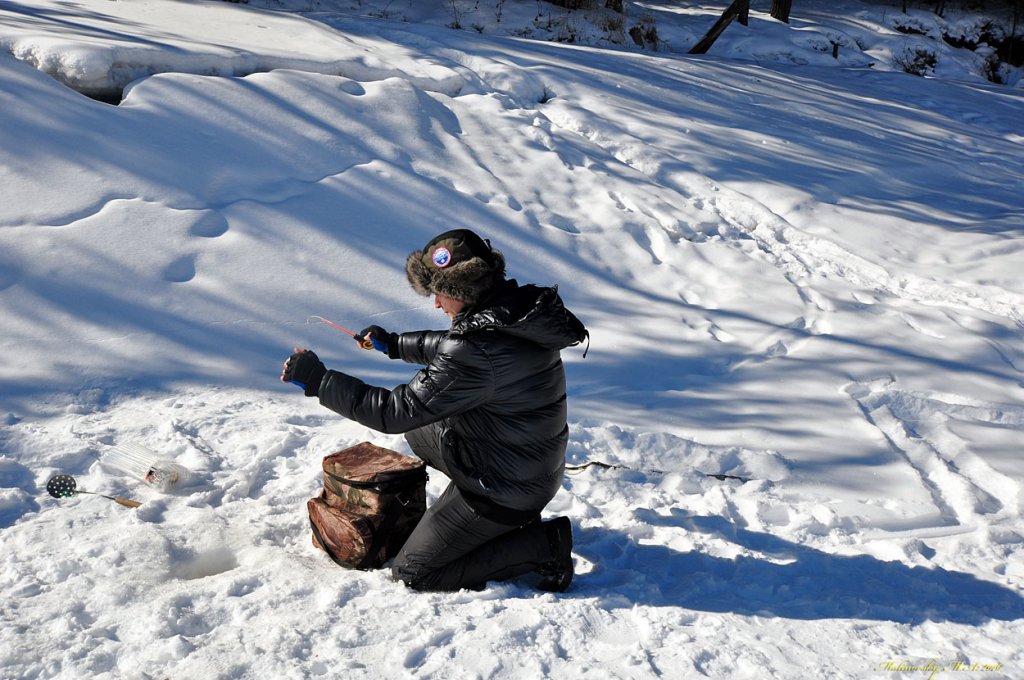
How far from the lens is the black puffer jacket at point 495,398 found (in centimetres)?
246

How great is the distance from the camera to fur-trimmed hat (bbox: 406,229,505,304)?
2527 millimetres

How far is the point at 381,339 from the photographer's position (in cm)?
313

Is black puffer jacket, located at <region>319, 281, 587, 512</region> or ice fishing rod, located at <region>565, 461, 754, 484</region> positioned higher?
black puffer jacket, located at <region>319, 281, 587, 512</region>

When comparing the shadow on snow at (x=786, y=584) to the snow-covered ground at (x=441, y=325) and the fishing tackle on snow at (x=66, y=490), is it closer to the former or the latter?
the snow-covered ground at (x=441, y=325)

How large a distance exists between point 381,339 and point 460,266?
732mm

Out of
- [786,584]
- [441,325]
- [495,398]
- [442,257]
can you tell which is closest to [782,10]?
[441,325]

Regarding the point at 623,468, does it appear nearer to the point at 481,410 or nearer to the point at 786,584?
the point at 786,584

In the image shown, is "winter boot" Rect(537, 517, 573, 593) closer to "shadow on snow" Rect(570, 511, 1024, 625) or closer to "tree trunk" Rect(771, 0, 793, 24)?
"shadow on snow" Rect(570, 511, 1024, 625)

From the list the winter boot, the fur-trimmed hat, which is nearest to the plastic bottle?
→ the fur-trimmed hat

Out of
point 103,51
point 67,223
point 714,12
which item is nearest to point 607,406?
point 67,223

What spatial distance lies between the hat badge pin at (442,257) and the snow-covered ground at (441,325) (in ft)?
3.49

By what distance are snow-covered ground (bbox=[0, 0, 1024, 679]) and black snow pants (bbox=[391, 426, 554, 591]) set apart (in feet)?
0.24

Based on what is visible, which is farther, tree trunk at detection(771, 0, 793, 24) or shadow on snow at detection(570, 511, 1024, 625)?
tree trunk at detection(771, 0, 793, 24)

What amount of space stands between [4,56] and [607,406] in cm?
427
